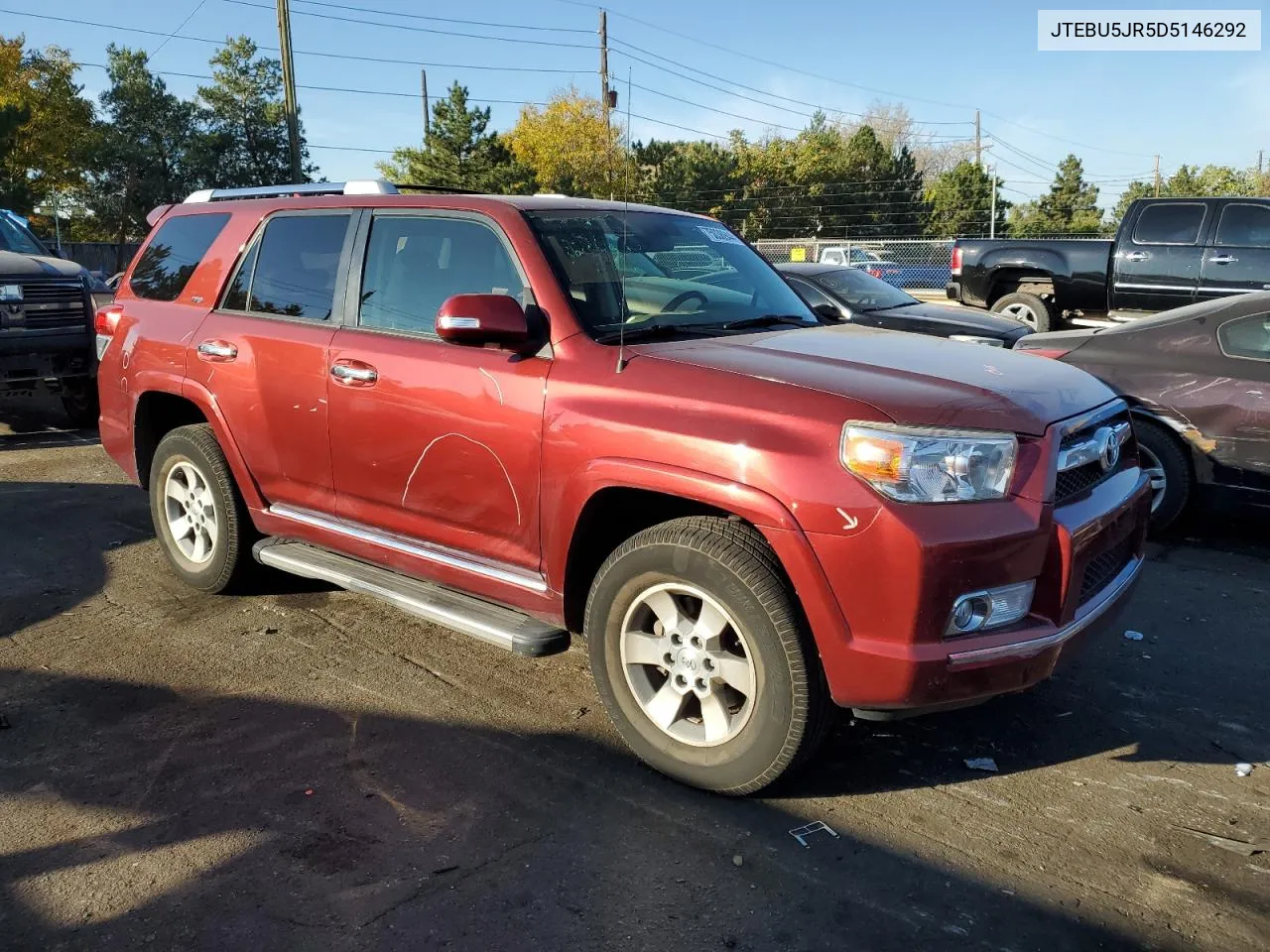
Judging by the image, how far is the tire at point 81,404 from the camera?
9516mm

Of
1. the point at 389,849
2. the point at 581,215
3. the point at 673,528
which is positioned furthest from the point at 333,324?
the point at 389,849

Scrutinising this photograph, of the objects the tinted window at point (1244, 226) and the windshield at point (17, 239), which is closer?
the windshield at point (17, 239)

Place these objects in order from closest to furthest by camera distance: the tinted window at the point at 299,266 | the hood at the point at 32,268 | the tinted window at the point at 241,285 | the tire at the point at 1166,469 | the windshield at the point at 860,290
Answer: the tinted window at the point at 299,266, the tinted window at the point at 241,285, the tire at the point at 1166,469, the hood at the point at 32,268, the windshield at the point at 860,290

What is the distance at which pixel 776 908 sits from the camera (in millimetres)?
2668

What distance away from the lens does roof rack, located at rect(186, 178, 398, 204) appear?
451 cm

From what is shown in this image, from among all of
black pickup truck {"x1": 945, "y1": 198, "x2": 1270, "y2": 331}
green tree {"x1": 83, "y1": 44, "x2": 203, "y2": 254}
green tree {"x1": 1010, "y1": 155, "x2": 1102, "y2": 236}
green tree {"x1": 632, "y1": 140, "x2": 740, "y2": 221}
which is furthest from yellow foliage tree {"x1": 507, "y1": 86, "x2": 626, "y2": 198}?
black pickup truck {"x1": 945, "y1": 198, "x2": 1270, "y2": 331}

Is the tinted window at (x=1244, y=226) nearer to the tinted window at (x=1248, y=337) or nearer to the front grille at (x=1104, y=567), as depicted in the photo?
the tinted window at (x=1248, y=337)

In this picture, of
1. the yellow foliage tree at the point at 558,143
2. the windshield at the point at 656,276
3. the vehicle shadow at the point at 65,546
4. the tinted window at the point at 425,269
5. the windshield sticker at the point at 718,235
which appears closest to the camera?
the windshield at the point at 656,276

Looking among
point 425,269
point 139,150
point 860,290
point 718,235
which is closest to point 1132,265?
point 860,290

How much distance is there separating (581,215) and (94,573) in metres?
3.45

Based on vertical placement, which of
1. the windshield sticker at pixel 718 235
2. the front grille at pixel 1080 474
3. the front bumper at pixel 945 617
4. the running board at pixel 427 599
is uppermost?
the windshield sticker at pixel 718 235

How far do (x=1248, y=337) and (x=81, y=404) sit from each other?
387 inches

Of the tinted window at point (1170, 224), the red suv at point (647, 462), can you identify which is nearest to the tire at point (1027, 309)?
the tinted window at point (1170, 224)

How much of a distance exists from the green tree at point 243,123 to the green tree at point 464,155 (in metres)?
16.2
